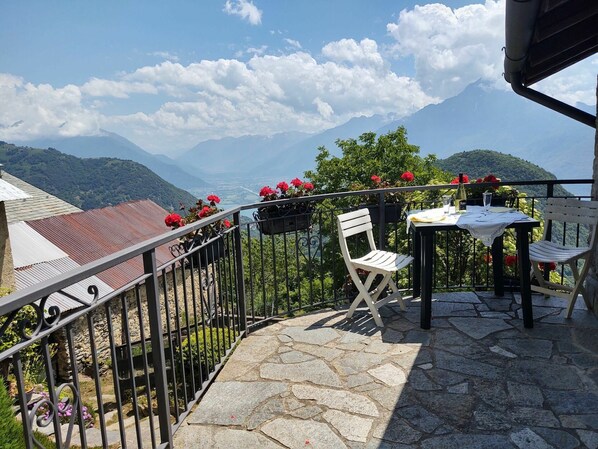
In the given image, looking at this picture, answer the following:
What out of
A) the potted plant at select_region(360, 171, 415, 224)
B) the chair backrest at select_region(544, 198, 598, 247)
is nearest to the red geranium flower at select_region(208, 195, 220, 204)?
the potted plant at select_region(360, 171, 415, 224)

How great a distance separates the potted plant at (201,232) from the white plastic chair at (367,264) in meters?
1.01

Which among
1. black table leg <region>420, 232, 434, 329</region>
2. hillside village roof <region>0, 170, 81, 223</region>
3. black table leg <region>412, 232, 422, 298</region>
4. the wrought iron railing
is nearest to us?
the wrought iron railing

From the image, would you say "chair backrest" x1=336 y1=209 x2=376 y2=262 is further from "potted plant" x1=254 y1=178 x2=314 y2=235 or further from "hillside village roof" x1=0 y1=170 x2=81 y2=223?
"hillside village roof" x1=0 y1=170 x2=81 y2=223

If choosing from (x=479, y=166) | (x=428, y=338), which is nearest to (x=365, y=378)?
(x=428, y=338)

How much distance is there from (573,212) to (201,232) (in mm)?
3219

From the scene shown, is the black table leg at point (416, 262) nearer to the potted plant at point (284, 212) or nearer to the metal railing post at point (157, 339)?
the potted plant at point (284, 212)

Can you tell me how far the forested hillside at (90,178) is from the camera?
260 feet

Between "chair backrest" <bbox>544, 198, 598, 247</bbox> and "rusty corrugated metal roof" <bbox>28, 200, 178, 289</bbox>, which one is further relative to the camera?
"rusty corrugated metal roof" <bbox>28, 200, 178, 289</bbox>

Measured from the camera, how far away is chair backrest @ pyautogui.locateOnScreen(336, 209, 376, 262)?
3.43 m

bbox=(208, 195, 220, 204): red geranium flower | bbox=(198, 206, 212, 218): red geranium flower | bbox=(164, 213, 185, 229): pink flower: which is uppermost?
bbox=(208, 195, 220, 204): red geranium flower

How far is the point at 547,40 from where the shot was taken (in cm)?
422

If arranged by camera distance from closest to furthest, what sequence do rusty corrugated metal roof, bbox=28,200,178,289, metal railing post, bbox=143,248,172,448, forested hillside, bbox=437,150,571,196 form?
metal railing post, bbox=143,248,172,448 → rusty corrugated metal roof, bbox=28,200,178,289 → forested hillside, bbox=437,150,571,196

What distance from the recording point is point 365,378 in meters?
2.58

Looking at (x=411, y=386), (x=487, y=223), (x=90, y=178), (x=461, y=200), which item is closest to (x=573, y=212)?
(x=461, y=200)
